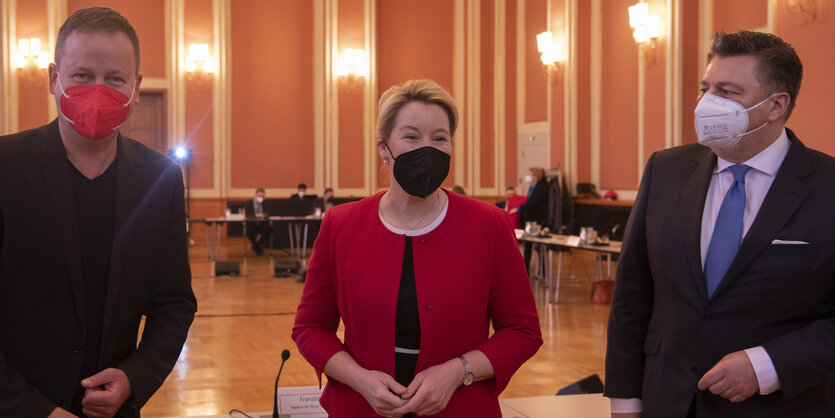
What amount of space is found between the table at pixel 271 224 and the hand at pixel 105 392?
958cm

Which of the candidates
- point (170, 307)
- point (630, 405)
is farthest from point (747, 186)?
point (170, 307)

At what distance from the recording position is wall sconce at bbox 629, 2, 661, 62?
36.9ft

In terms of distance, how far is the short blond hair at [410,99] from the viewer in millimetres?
1881

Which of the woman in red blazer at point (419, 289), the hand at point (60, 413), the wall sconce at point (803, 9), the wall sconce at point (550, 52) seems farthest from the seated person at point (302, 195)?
the hand at point (60, 413)

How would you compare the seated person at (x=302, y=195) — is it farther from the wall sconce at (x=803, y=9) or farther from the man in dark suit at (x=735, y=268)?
the man in dark suit at (x=735, y=268)

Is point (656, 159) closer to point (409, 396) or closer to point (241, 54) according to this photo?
point (409, 396)

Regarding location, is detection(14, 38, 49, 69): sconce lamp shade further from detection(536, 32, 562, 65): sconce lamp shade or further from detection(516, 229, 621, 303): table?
detection(516, 229, 621, 303): table

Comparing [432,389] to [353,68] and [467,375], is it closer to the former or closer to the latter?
[467,375]

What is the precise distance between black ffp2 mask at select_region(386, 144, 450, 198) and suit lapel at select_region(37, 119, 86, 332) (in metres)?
0.78

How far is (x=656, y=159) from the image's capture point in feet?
6.89

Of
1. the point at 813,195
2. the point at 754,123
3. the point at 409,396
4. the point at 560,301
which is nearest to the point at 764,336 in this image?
the point at 813,195

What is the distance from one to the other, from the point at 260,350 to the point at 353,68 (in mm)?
10105

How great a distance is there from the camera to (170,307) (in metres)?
1.81

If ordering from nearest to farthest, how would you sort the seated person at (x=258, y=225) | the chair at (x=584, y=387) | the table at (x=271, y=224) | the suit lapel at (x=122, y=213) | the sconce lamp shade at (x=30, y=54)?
1. the suit lapel at (x=122, y=213)
2. the chair at (x=584, y=387)
3. the table at (x=271, y=224)
4. the seated person at (x=258, y=225)
5. the sconce lamp shade at (x=30, y=54)
